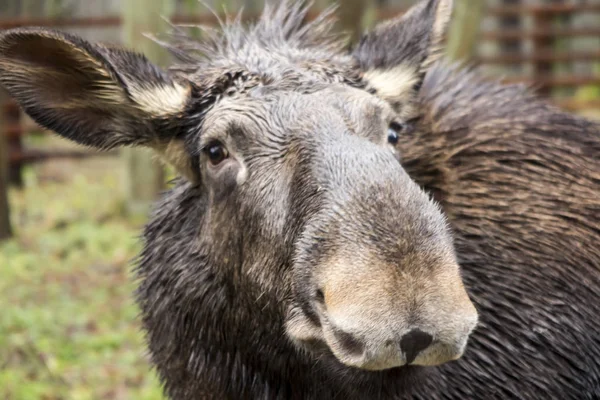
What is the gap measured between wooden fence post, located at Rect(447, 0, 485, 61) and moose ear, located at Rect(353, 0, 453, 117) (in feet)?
19.8

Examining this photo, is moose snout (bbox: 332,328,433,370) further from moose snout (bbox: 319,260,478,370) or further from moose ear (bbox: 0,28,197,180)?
moose ear (bbox: 0,28,197,180)

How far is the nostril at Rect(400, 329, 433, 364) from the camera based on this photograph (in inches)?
127

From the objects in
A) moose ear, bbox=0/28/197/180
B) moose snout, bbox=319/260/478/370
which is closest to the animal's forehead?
moose ear, bbox=0/28/197/180

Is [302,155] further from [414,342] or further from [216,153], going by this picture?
[414,342]

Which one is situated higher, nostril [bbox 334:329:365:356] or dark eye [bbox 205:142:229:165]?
dark eye [bbox 205:142:229:165]

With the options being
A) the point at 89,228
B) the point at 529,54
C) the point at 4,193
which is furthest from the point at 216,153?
the point at 529,54

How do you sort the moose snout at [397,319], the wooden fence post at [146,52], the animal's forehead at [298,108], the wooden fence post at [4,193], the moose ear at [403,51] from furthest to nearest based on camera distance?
the wooden fence post at [4,193] → the wooden fence post at [146,52] → the moose ear at [403,51] → the animal's forehead at [298,108] → the moose snout at [397,319]

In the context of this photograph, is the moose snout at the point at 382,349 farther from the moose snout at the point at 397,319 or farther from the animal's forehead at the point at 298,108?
the animal's forehead at the point at 298,108

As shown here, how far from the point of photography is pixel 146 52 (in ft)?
36.1

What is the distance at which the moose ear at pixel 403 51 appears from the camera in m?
4.63

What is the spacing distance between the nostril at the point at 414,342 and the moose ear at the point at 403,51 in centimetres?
162

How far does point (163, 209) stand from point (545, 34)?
52.6 ft

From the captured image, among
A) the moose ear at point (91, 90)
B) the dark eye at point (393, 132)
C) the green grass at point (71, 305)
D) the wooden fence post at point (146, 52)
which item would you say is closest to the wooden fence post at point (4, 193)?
the green grass at point (71, 305)

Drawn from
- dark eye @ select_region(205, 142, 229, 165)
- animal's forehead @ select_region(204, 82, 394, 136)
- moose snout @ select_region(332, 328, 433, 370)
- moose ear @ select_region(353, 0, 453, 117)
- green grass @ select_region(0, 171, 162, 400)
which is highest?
moose ear @ select_region(353, 0, 453, 117)
